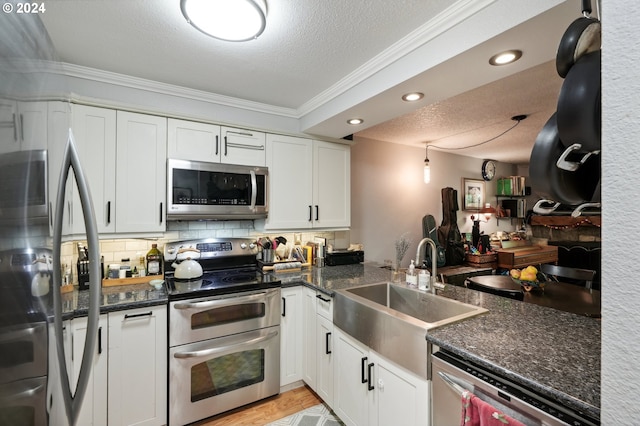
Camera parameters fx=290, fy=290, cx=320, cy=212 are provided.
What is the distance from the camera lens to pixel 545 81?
2229 millimetres

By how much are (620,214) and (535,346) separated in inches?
39.6

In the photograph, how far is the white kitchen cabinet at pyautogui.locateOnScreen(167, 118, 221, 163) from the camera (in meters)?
2.28

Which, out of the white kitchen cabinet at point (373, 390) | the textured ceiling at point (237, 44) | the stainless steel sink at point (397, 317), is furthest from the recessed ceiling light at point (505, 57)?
the white kitchen cabinet at point (373, 390)

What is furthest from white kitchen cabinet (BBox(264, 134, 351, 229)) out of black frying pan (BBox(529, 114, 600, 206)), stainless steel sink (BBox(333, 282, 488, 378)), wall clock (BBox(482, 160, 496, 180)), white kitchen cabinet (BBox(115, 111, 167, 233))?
wall clock (BBox(482, 160, 496, 180))

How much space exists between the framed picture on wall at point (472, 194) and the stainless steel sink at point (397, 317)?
3.22 m

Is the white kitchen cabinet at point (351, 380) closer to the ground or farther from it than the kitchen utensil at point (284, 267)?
closer to the ground

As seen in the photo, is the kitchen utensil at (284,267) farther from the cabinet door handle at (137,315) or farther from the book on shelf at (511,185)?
the book on shelf at (511,185)

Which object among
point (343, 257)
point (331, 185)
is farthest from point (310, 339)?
point (331, 185)

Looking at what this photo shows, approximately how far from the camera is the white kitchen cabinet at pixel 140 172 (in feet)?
6.90

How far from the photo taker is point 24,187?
57cm

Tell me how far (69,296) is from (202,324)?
1259 millimetres

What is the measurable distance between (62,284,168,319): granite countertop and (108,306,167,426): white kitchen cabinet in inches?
1.7

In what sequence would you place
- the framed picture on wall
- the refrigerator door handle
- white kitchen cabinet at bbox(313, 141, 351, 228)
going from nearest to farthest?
the refrigerator door handle, white kitchen cabinet at bbox(313, 141, 351, 228), the framed picture on wall

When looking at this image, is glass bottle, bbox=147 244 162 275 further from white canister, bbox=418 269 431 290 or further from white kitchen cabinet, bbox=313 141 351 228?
white canister, bbox=418 269 431 290
